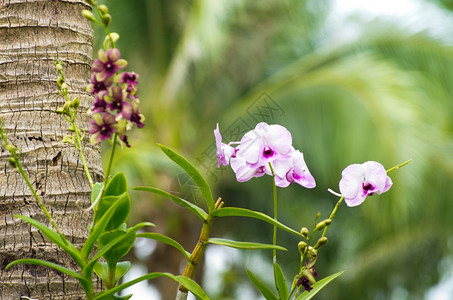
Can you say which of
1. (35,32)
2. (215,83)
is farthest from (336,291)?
(35,32)

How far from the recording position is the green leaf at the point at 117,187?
1234 millimetres

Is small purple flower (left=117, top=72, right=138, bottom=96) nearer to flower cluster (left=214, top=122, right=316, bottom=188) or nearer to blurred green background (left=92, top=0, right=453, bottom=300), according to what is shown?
flower cluster (left=214, top=122, right=316, bottom=188)

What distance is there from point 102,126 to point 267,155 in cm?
31

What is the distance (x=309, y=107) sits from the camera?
A: 7.84 m

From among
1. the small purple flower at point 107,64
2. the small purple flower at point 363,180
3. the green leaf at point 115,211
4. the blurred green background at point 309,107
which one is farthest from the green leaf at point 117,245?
the blurred green background at point 309,107

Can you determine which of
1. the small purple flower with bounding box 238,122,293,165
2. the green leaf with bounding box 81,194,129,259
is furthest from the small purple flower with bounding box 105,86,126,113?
the small purple flower with bounding box 238,122,293,165

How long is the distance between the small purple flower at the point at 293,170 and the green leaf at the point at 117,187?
28 centimetres

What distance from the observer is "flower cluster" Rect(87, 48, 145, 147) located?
1.08 m

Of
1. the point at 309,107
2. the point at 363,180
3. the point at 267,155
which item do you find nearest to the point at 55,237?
the point at 267,155

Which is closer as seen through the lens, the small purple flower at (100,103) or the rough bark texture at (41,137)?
the small purple flower at (100,103)

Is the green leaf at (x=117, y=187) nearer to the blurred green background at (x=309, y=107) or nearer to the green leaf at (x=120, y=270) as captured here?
the green leaf at (x=120, y=270)

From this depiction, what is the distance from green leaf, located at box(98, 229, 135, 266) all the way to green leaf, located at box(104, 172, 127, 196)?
0.30ft

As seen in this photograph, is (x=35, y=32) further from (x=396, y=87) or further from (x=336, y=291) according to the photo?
(x=336, y=291)

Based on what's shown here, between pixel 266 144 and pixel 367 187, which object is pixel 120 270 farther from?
pixel 367 187
